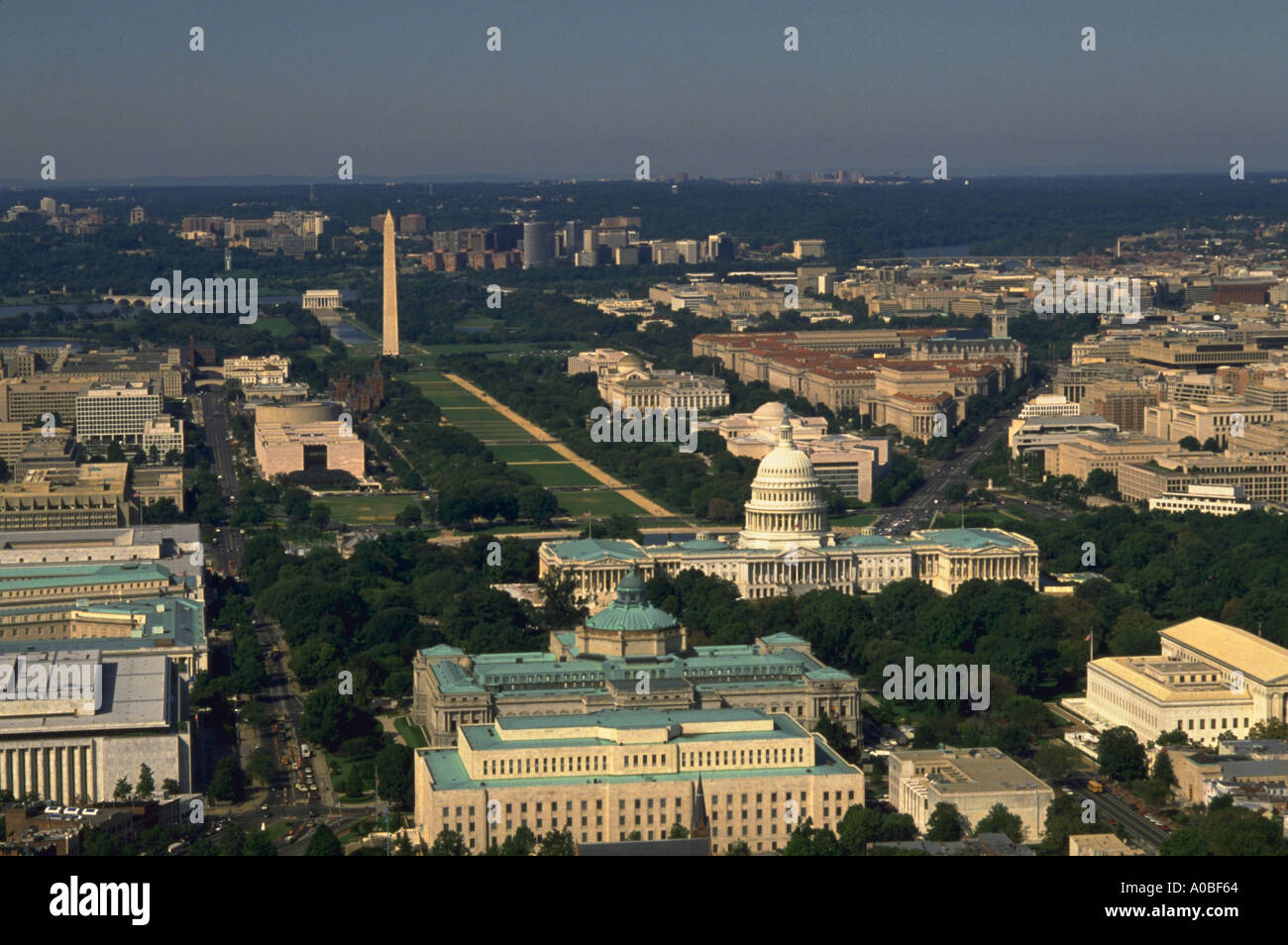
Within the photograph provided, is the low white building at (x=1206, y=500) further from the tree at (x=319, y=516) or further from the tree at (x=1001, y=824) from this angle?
the tree at (x=1001, y=824)

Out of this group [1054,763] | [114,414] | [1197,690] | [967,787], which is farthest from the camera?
[114,414]

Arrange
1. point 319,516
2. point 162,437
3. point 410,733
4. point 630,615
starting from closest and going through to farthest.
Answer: point 410,733 < point 630,615 < point 319,516 < point 162,437

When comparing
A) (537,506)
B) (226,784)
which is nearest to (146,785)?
(226,784)

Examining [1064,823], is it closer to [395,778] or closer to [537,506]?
[395,778]

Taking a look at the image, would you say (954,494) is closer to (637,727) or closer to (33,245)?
(637,727)

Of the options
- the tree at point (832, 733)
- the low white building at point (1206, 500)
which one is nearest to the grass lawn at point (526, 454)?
the low white building at point (1206, 500)

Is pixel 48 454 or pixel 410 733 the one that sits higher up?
pixel 48 454
